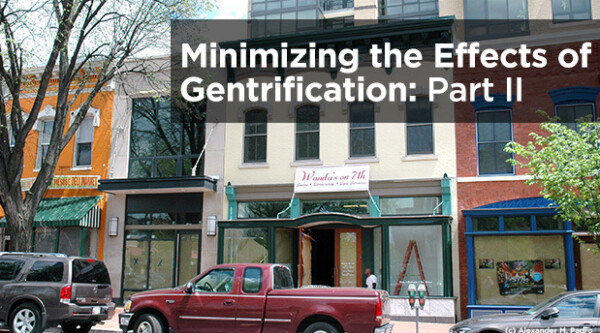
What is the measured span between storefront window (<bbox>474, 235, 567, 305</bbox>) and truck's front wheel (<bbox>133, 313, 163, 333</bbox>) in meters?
9.07

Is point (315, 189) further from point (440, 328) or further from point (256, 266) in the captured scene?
point (256, 266)

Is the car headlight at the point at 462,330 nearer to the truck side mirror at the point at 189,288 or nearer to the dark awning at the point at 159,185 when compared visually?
the truck side mirror at the point at 189,288

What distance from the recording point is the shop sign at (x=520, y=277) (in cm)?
1603

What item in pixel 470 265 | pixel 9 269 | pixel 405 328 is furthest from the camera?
pixel 470 265

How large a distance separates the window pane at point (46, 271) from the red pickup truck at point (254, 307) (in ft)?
7.25

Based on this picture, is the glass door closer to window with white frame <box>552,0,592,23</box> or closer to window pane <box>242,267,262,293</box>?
window pane <box>242,267,262,293</box>

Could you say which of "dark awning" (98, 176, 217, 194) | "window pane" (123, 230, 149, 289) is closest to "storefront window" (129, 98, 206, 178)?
"dark awning" (98, 176, 217, 194)

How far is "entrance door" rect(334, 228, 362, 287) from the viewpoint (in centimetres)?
1800

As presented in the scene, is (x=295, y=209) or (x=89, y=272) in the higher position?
(x=295, y=209)

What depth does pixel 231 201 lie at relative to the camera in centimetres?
1933

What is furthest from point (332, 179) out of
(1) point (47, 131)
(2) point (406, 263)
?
(1) point (47, 131)

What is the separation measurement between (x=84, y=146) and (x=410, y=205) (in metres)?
12.1

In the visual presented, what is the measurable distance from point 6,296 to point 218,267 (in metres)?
5.00

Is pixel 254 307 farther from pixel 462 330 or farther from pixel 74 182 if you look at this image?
pixel 74 182
